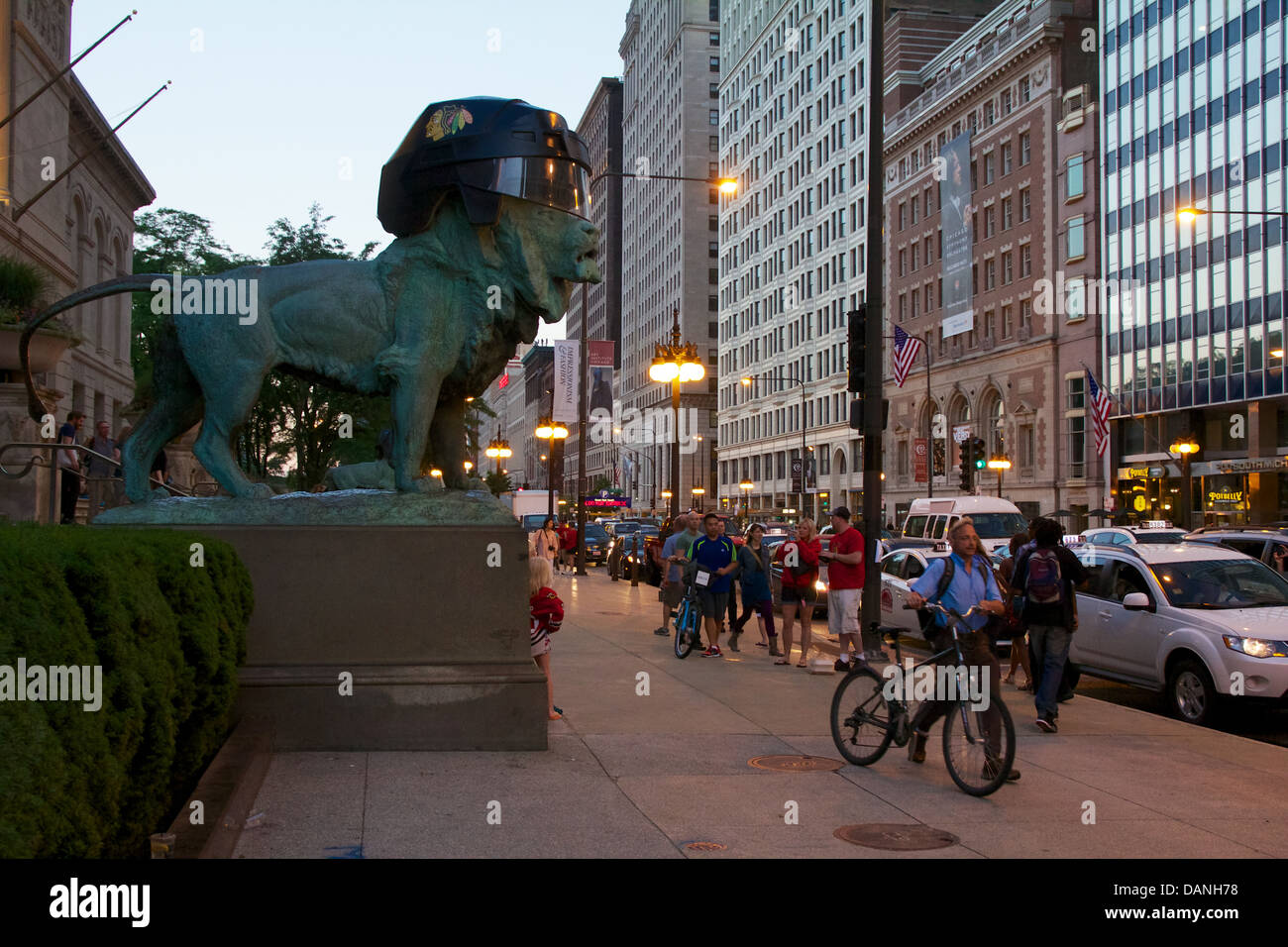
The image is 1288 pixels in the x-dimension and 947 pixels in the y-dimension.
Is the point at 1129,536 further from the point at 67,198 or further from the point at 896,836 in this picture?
the point at 67,198

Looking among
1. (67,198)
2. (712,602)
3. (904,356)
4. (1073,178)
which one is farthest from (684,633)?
(1073,178)

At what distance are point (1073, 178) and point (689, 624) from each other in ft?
175

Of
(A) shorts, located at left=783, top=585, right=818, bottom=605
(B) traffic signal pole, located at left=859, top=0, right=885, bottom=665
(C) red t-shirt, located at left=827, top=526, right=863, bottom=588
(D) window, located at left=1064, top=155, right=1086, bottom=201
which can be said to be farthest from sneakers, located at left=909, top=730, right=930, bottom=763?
(D) window, located at left=1064, top=155, right=1086, bottom=201

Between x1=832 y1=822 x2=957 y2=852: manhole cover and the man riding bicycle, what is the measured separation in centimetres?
186

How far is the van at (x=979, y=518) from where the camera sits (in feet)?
88.7

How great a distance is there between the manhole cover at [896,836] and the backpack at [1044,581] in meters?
4.56

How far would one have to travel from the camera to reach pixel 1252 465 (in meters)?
50.6

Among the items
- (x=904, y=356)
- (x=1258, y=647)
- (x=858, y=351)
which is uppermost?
(x=904, y=356)

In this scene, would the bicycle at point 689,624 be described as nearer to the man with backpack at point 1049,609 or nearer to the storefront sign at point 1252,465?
the man with backpack at point 1049,609

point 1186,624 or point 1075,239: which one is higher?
point 1075,239

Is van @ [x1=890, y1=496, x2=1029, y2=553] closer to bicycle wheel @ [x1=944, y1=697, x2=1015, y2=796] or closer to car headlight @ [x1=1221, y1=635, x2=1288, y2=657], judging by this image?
car headlight @ [x1=1221, y1=635, x2=1288, y2=657]

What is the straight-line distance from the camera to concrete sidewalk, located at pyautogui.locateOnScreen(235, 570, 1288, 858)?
670 cm
